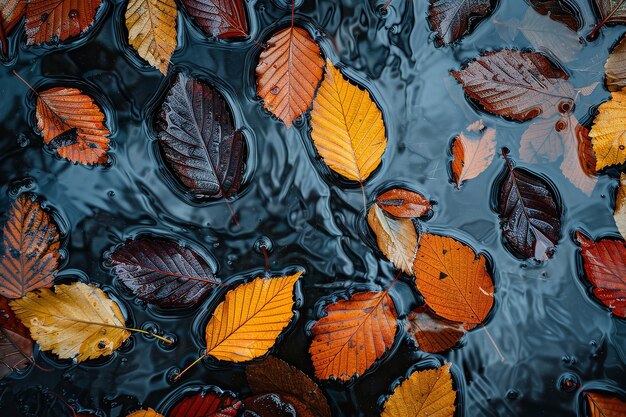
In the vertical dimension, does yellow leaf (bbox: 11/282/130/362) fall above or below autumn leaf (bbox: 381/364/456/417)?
above

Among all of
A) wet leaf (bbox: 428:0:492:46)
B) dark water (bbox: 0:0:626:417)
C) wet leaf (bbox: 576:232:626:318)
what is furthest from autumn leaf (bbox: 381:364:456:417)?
wet leaf (bbox: 428:0:492:46)

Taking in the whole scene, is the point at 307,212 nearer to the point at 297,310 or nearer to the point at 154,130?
the point at 297,310

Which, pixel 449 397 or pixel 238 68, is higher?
pixel 238 68

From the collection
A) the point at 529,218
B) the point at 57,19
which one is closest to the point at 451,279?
the point at 529,218

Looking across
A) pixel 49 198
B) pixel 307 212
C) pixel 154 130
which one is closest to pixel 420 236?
pixel 307 212

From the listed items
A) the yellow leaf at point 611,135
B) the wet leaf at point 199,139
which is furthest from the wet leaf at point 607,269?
the wet leaf at point 199,139

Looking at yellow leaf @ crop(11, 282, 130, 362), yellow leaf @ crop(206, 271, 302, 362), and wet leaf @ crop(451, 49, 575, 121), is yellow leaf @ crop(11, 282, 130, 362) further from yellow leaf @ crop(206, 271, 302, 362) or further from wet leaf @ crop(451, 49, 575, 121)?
wet leaf @ crop(451, 49, 575, 121)

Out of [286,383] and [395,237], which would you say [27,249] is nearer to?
[286,383]
